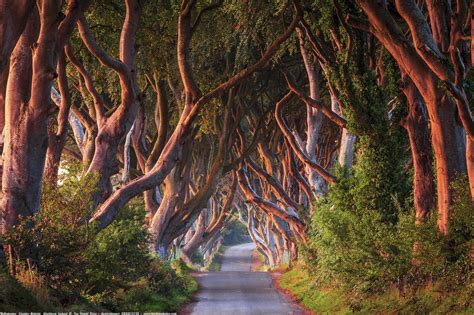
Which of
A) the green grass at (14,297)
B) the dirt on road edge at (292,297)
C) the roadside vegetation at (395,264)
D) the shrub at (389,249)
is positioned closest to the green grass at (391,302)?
the roadside vegetation at (395,264)

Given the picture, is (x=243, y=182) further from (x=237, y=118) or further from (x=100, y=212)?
(x=100, y=212)

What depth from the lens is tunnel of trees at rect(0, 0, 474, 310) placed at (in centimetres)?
1431

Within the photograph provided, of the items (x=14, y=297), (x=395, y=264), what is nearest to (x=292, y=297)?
(x=395, y=264)

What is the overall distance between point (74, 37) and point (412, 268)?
11246 mm

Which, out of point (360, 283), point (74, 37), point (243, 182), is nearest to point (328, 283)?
point (360, 283)

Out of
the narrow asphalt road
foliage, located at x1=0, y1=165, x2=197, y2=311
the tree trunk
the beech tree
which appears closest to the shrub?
the beech tree

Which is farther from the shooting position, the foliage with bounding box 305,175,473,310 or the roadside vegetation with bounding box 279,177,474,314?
the foliage with bounding box 305,175,473,310

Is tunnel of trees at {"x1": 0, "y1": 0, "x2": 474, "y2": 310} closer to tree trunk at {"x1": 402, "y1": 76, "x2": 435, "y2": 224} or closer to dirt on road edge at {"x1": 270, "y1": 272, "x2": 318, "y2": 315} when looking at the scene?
tree trunk at {"x1": 402, "y1": 76, "x2": 435, "y2": 224}

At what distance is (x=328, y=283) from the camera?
1917 centimetres

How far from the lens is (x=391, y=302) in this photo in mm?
15078

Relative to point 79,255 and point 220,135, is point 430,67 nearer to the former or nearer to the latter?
point 79,255

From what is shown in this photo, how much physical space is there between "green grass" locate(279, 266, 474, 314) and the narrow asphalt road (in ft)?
2.33

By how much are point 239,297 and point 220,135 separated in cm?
697

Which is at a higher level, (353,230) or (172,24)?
(172,24)
